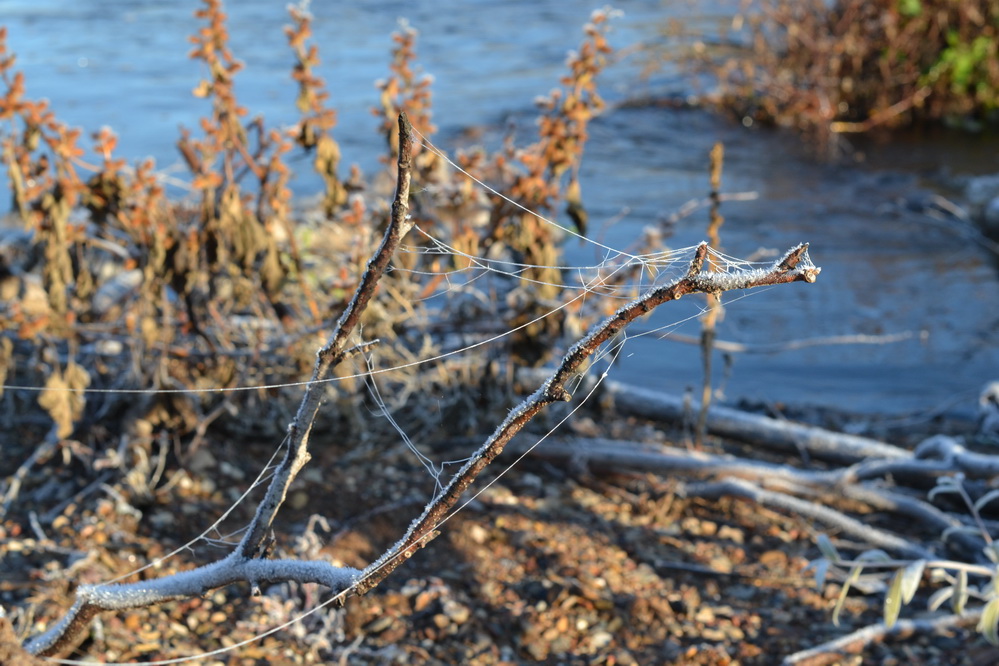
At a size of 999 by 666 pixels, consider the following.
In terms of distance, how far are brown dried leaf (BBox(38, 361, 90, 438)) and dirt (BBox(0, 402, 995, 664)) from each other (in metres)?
0.20

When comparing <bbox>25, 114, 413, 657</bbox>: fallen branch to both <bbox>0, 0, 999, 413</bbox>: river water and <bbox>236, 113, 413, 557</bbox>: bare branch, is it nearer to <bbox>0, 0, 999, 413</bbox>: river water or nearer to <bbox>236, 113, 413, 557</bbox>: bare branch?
<bbox>236, 113, 413, 557</bbox>: bare branch

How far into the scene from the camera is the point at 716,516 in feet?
10.1

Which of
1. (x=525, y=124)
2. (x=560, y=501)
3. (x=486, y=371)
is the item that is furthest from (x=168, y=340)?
(x=525, y=124)

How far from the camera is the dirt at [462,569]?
2396 mm

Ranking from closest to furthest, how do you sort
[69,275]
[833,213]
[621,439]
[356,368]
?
[69,275], [356,368], [621,439], [833,213]

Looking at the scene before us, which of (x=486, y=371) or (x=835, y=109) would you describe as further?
(x=835, y=109)

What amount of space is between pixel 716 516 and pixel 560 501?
486 millimetres

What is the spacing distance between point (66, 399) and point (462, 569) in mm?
1239

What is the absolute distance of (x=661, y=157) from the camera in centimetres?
880

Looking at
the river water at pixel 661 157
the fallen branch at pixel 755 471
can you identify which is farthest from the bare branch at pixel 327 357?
the river water at pixel 661 157

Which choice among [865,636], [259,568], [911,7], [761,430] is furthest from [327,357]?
[911,7]

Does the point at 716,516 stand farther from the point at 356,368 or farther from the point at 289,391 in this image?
the point at 289,391

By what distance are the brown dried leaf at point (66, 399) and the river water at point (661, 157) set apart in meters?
1.17

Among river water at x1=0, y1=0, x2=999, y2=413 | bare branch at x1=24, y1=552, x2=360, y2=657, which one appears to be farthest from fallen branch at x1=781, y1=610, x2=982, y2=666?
river water at x1=0, y1=0, x2=999, y2=413
